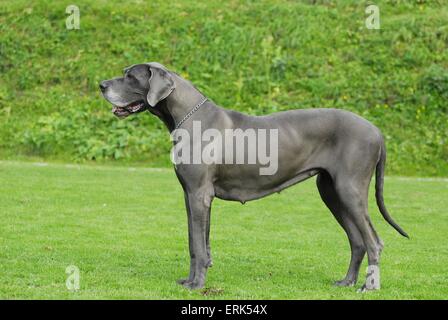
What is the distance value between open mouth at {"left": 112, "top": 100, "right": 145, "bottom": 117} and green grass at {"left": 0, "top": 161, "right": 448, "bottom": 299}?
1648mm

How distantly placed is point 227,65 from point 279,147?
14843 millimetres

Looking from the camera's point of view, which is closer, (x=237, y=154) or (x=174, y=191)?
(x=237, y=154)

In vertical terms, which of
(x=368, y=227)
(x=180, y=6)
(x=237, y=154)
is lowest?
(x=368, y=227)

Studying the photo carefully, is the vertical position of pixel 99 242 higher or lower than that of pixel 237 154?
lower

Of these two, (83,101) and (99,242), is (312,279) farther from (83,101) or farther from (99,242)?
(83,101)

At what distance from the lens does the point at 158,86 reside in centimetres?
726

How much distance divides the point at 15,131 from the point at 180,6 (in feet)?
23.7

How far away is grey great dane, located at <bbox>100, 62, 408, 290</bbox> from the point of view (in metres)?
7.29

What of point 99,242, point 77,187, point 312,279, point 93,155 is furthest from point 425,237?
point 93,155

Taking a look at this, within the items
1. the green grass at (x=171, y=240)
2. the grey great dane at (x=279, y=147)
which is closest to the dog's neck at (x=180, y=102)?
the grey great dane at (x=279, y=147)

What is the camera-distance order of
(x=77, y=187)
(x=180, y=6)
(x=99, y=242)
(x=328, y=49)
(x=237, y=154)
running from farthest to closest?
(x=180, y=6)
(x=328, y=49)
(x=77, y=187)
(x=99, y=242)
(x=237, y=154)

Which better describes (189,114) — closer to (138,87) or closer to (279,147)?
(138,87)

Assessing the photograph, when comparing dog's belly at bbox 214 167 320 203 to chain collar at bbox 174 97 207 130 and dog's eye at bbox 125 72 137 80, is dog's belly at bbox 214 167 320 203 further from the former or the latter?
dog's eye at bbox 125 72 137 80

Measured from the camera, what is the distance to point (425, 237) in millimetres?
11562
